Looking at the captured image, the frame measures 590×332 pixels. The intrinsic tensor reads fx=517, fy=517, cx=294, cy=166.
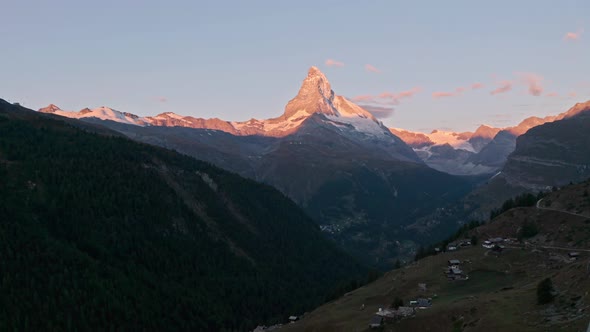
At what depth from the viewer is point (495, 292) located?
131 m

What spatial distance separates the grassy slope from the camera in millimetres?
99438

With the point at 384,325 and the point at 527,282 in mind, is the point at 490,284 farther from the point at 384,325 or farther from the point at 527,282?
the point at 384,325

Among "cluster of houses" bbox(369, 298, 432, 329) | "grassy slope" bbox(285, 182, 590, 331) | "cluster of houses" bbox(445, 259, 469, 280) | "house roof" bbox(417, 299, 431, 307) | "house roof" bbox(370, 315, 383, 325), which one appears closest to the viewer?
"grassy slope" bbox(285, 182, 590, 331)

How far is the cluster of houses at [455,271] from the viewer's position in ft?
529

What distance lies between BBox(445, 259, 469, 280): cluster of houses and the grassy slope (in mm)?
2173

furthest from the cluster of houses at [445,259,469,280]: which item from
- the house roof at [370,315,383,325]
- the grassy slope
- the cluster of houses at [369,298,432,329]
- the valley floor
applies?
the house roof at [370,315,383,325]

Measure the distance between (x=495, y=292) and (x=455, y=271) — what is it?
33.3 meters

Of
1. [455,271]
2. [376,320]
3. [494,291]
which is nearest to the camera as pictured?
[376,320]

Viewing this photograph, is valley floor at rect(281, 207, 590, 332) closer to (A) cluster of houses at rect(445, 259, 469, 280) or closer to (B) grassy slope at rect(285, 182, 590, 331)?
(B) grassy slope at rect(285, 182, 590, 331)


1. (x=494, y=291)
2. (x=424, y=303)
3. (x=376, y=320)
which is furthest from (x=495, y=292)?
(x=376, y=320)

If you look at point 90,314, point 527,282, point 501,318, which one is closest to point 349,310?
point 527,282

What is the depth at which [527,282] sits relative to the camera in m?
138

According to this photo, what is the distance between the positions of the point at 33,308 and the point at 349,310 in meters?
116

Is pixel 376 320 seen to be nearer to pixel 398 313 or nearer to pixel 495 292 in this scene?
pixel 398 313
